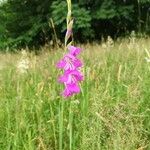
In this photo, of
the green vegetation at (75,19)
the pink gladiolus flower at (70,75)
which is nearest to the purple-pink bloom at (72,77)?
the pink gladiolus flower at (70,75)

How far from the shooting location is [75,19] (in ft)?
43.5

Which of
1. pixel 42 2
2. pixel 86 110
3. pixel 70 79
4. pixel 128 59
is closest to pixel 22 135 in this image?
pixel 86 110

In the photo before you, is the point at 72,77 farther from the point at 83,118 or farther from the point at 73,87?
the point at 83,118

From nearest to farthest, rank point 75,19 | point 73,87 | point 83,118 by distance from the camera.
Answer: point 73,87
point 83,118
point 75,19

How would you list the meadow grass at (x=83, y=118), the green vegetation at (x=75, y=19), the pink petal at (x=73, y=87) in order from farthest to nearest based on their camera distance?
1. the green vegetation at (x=75, y=19)
2. the meadow grass at (x=83, y=118)
3. the pink petal at (x=73, y=87)

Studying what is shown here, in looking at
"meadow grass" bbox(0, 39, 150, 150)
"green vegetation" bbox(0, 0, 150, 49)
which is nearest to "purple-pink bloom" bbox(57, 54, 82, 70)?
"meadow grass" bbox(0, 39, 150, 150)

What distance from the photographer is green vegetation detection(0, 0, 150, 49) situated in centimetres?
1325

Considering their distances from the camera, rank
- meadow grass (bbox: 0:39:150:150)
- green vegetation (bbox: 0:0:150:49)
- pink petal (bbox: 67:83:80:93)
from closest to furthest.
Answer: pink petal (bbox: 67:83:80:93) → meadow grass (bbox: 0:39:150:150) → green vegetation (bbox: 0:0:150:49)

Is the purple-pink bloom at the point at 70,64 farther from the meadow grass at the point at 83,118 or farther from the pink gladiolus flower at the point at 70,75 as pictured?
the meadow grass at the point at 83,118

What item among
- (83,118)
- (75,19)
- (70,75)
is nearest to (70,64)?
(70,75)

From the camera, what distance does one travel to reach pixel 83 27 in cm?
1361

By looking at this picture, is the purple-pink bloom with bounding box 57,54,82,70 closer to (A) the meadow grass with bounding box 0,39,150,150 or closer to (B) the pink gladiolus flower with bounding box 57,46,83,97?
(B) the pink gladiolus flower with bounding box 57,46,83,97

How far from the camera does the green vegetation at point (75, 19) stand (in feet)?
43.5

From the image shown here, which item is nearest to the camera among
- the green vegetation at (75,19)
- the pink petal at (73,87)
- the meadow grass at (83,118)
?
the pink petal at (73,87)
